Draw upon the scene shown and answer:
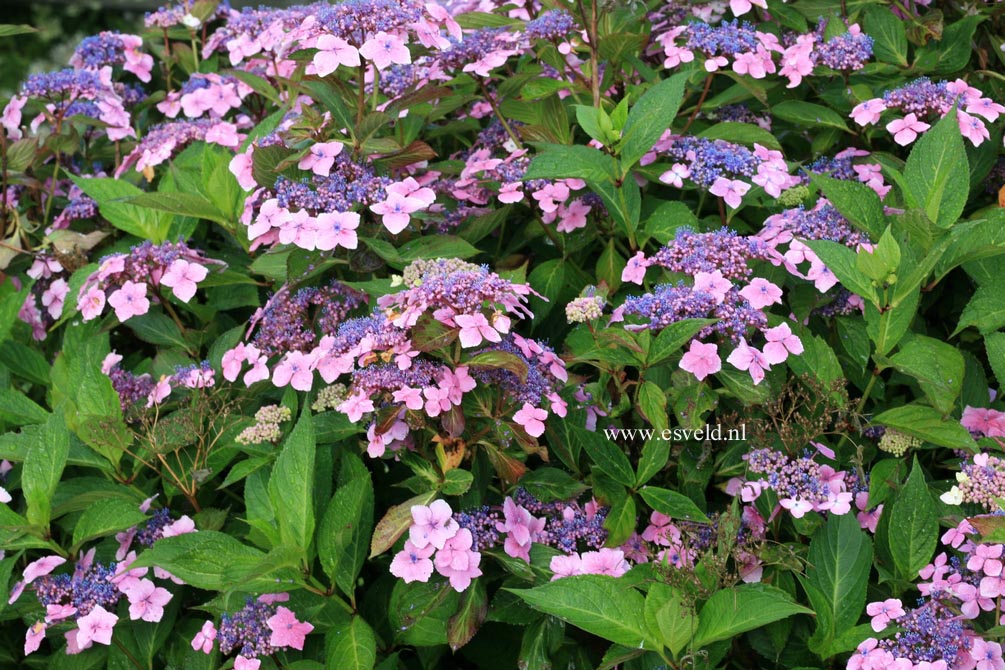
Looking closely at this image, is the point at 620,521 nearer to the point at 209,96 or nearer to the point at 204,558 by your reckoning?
the point at 204,558

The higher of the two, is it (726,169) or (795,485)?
(726,169)

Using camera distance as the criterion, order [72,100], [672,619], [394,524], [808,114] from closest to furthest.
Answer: [672,619] < [394,524] < [808,114] < [72,100]

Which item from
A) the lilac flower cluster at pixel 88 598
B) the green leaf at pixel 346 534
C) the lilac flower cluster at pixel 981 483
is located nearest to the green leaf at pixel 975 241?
the lilac flower cluster at pixel 981 483

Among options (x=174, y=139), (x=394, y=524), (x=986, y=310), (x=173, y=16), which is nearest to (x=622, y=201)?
(x=986, y=310)

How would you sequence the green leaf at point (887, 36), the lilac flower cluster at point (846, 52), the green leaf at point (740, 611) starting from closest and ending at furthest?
the green leaf at point (740, 611) → the lilac flower cluster at point (846, 52) → the green leaf at point (887, 36)

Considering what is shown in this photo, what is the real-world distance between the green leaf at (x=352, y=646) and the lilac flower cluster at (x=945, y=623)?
0.72m

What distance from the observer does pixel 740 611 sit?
1.62 meters

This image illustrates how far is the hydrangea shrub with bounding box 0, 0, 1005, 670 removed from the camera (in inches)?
69.5

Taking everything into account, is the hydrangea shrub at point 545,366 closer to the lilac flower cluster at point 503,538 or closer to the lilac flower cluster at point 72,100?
the lilac flower cluster at point 503,538

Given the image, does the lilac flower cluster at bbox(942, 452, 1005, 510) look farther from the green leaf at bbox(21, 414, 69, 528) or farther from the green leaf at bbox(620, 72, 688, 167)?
the green leaf at bbox(21, 414, 69, 528)

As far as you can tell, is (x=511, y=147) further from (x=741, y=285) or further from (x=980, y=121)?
(x=980, y=121)

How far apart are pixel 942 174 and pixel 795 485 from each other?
0.63 m

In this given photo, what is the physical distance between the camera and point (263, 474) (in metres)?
1.99

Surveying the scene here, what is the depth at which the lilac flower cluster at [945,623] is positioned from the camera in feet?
5.49
